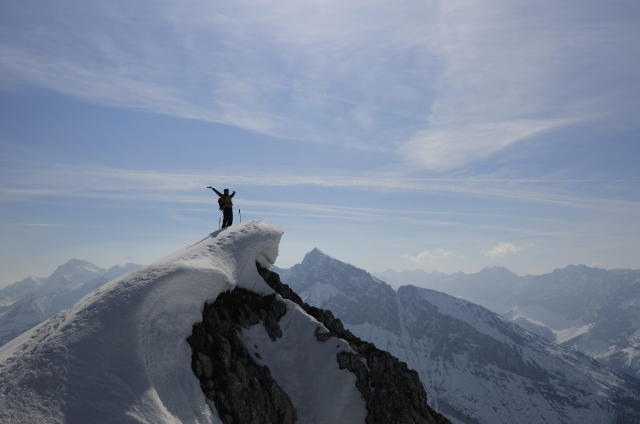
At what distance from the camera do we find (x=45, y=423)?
17.3m

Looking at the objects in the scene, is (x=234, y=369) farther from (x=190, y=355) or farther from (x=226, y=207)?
(x=226, y=207)

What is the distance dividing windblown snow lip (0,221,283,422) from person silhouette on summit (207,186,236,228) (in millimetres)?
11963

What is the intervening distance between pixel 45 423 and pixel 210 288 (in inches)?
544

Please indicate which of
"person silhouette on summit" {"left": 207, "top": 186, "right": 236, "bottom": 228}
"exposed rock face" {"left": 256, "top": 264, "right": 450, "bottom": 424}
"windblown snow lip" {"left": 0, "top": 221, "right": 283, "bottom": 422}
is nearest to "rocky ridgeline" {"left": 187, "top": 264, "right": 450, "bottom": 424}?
"exposed rock face" {"left": 256, "top": 264, "right": 450, "bottom": 424}

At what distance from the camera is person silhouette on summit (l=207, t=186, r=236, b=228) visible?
41750 mm

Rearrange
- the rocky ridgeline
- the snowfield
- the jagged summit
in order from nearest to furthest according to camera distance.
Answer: the snowfield < the jagged summit < the rocky ridgeline

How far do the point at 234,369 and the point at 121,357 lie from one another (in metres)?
8.03

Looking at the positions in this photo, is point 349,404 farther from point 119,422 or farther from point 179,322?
point 119,422

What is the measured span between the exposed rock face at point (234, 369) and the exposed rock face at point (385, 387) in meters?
5.79

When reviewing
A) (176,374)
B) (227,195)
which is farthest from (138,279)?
(227,195)

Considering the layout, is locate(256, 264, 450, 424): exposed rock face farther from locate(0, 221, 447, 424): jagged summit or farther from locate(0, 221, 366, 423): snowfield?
locate(0, 221, 366, 423): snowfield

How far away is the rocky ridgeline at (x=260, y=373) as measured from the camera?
83.2 feet

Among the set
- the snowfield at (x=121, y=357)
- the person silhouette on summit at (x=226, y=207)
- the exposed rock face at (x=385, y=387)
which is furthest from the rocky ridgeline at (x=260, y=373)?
the person silhouette on summit at (x=226, y=207)

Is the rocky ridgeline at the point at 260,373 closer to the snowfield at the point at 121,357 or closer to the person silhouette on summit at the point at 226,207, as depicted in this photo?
the snowfield at the point at 121,357
